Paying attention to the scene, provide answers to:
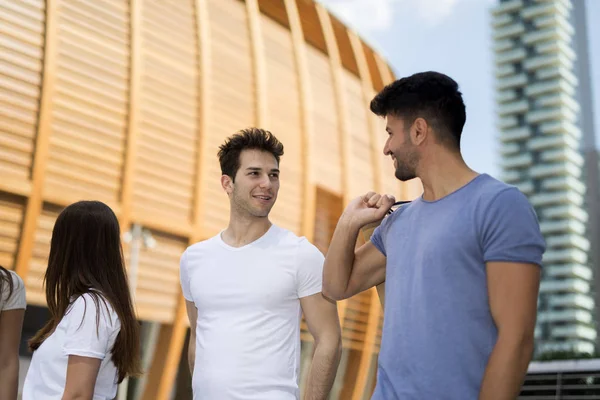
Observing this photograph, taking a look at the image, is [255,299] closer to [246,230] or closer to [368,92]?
[246,230]

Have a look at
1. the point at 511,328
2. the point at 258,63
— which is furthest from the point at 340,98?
the point at 511,328

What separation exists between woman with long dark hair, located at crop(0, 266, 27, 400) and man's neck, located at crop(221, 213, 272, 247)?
112 cm

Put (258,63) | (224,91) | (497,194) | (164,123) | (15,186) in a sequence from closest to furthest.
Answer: (497,194) < (15,186) < (164,123) < (224,91) < (258,63)

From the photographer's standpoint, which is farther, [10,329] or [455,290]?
[10,329]

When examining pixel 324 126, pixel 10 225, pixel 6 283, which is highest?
pixel 324 126

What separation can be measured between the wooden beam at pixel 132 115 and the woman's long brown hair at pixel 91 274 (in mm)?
11217

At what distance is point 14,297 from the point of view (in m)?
3.68

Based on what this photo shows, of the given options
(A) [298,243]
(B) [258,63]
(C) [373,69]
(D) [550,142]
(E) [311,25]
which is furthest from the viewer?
(D) [550,142]

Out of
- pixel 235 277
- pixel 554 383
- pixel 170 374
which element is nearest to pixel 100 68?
pixel 170 374

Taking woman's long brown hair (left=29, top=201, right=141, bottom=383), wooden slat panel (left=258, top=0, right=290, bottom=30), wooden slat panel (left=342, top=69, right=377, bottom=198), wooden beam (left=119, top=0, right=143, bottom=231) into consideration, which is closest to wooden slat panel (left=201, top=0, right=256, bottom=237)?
wooden slat panel (left=258, top=0, right=290, bottom=30)

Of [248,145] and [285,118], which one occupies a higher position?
[285,118]

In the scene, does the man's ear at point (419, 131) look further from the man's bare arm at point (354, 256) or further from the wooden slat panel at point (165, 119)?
the wooden slat panel at point (165, 119)

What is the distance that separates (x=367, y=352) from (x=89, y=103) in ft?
38.3

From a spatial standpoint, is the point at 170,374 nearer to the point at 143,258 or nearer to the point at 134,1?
the point at 143,258
